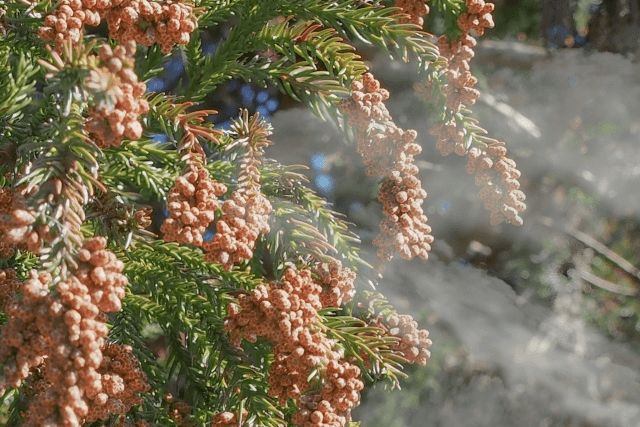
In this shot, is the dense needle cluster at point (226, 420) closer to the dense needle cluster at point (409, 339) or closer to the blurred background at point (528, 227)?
the dense needle cluster at point (409, 339)

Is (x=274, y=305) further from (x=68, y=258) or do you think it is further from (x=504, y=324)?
(x=504, y=324)

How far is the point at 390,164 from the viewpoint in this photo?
0.61 meters

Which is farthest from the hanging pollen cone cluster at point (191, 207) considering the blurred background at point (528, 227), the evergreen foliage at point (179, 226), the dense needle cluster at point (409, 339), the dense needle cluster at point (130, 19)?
the blurred background at point (528, 227)

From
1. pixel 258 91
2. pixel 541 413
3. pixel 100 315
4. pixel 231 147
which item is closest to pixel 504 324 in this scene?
pixel 541 413

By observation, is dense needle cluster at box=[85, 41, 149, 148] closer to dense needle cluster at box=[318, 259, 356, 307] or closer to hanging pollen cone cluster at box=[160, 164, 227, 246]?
hanging pollen cone cluster at box=[160, 164, 227, 246]

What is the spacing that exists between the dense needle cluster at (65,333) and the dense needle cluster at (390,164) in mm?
267

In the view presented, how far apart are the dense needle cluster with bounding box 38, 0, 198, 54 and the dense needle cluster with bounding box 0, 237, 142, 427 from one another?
0.57 ft

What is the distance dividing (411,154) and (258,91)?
0.97m

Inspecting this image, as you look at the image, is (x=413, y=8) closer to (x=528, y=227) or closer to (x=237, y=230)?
(x=237, y=230)

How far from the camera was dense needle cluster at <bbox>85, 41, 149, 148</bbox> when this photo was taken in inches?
15.2

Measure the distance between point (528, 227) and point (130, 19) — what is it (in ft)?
4.86

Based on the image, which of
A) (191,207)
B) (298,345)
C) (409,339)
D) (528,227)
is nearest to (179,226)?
(191,207)

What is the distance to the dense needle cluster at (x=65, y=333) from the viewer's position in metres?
0.38

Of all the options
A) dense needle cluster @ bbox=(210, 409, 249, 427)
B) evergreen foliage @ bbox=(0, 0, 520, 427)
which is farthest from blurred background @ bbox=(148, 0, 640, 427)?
dense needle cluster @ bbox=(210, 409, 249, 427)
